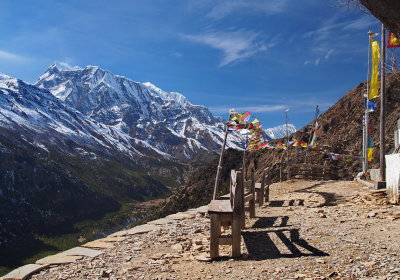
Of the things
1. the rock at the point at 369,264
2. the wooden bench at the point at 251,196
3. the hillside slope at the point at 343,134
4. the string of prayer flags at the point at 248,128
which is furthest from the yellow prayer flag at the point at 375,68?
the rock at the point at 369,264

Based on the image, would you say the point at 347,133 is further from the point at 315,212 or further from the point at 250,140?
the point at 315,212

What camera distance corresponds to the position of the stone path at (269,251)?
19.4ft

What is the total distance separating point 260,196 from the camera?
48.1 ft

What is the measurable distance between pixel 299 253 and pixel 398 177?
596 centimetres

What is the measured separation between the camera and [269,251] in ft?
24.2

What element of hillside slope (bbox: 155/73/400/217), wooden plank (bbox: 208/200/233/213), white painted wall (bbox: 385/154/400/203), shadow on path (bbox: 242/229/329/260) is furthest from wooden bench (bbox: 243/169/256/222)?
hillside slope (bbox: 155/73/400/217)

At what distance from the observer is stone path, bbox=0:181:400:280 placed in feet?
19.4

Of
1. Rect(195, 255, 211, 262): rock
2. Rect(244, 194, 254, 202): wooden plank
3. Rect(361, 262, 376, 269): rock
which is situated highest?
Rect(244, 194, 254, 202): wooden plank

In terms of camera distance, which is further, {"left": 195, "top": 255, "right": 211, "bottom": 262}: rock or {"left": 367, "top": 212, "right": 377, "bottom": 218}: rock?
{"left": 367, "top": 212, "right": 377, "bottom": 218}: rock

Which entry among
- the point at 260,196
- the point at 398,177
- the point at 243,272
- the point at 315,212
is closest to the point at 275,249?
the point at 243,272

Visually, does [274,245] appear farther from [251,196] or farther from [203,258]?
[251,196]

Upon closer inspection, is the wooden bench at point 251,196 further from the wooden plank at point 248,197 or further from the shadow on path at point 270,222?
the shadow on path at point 270,222

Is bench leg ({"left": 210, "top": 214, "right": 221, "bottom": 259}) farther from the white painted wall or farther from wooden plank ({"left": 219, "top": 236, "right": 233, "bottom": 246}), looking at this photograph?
the white painted wall

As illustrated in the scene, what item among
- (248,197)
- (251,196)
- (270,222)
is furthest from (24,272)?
(251,196)
